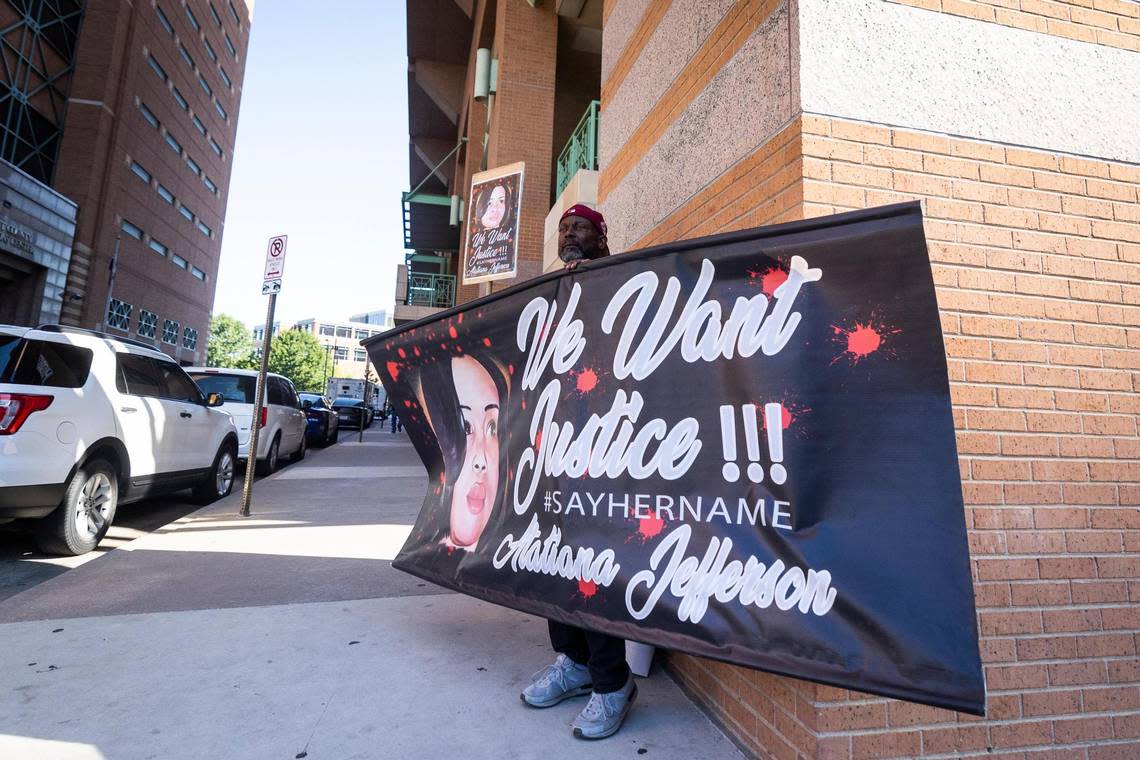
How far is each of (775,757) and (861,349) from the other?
4.93 feet

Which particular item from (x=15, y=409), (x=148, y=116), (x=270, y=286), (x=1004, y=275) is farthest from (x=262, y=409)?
(x=148, y=116)

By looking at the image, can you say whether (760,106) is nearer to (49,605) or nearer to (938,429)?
(938,429)

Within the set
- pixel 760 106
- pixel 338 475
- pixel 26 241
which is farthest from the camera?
pixel 26 241

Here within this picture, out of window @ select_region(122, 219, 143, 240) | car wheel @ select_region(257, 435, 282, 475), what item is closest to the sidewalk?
car wheel @ select_region(257, 435, 282, 475)

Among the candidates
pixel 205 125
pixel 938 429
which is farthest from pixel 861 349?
pixel 205 125

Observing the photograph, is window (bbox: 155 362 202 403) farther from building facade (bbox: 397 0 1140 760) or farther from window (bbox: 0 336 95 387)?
building facade (bbox: 397 0 1140 760)

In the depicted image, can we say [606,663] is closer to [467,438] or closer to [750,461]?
[750,461]

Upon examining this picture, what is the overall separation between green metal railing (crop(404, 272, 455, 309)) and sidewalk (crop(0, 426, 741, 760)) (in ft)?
53.4

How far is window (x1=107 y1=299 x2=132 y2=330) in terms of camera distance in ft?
89.2

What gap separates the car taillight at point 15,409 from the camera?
422cm

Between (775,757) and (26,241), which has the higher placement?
(26,241)

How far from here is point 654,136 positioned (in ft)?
12.4

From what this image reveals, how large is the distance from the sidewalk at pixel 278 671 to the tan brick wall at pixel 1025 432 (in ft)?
3.04

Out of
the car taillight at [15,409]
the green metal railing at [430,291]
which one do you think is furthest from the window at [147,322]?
the car taillight at [15,409]
